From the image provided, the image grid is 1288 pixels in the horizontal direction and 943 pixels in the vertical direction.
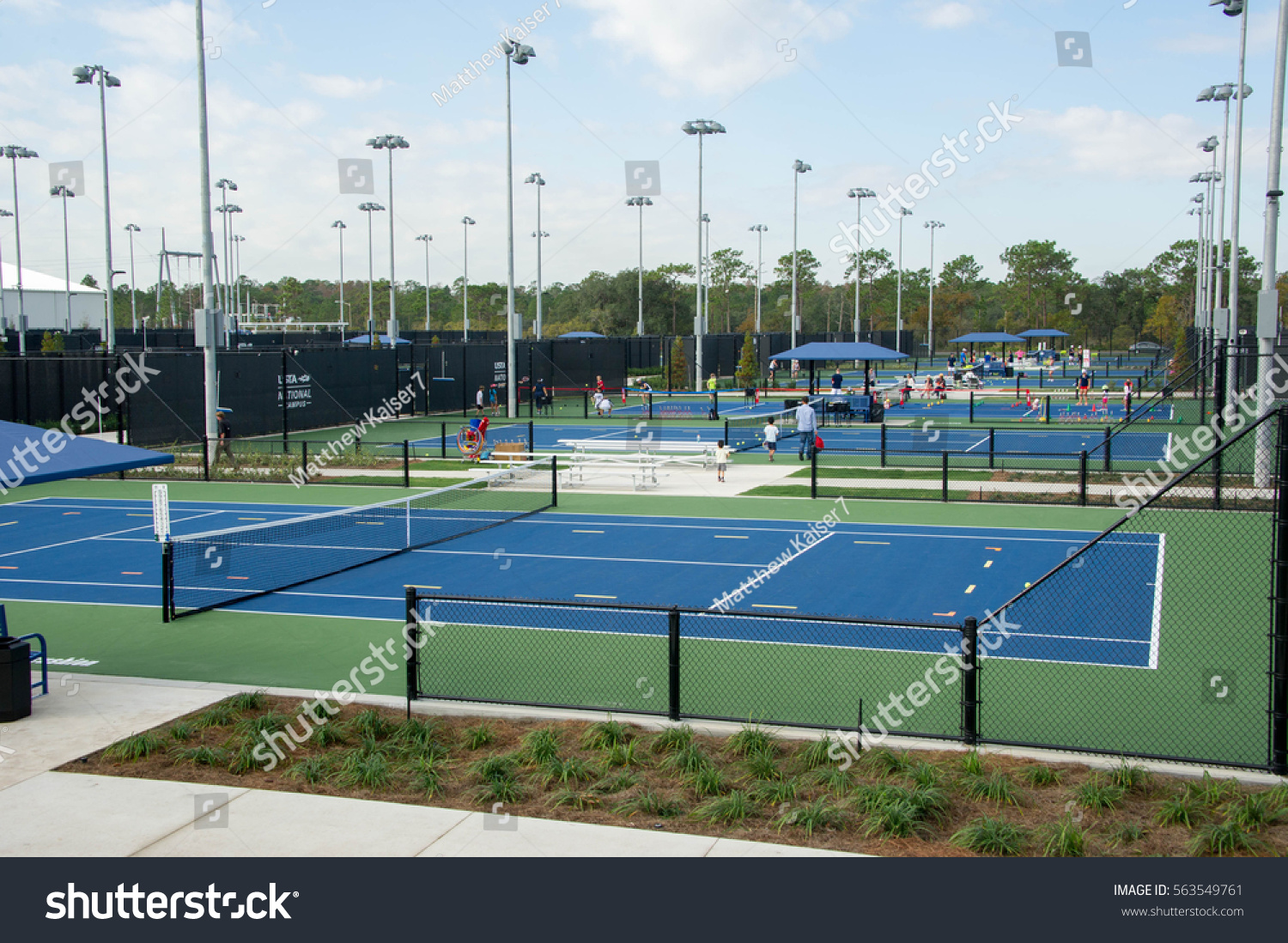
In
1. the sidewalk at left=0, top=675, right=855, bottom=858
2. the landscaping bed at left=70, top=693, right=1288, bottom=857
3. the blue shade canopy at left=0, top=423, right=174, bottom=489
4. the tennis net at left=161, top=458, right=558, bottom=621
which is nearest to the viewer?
the sidewalk at left=0, top=675, right=855, bottom=858

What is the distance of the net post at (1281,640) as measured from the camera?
8617mm

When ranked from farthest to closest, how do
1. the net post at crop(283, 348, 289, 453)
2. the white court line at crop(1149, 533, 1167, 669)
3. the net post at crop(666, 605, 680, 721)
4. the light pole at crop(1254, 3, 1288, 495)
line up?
the net post at crop(283, 348, 289, 453), the light pole at crop(1254, 3, 1288, 495), the white court line at crop(1149, 533, 1167, 669), the net post at crop(666, 605, 680, 721)

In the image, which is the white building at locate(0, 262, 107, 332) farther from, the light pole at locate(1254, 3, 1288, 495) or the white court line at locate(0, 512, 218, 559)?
the light pole at locate(1254, 3, 1288, 495)

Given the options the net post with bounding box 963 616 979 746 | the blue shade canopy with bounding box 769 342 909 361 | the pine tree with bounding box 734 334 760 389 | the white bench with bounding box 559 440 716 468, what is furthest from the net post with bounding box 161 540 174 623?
the pine tree with bounding box 734 334 760 389

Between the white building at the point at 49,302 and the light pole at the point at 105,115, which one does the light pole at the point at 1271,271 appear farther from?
the white building at the point at 49,302

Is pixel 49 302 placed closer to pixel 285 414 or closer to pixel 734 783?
pixel 285 414

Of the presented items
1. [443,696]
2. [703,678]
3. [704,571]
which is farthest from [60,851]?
[704,571]

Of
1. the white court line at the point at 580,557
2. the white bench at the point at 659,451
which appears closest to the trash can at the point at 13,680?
the white court line at the point at 580,557

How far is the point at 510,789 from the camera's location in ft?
27.5

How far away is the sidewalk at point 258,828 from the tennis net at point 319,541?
5995 millimetres

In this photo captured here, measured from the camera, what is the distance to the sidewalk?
740 centimetres

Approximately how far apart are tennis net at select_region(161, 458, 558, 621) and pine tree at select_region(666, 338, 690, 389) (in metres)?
40.3

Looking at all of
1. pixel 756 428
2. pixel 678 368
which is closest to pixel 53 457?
pixel 756 428

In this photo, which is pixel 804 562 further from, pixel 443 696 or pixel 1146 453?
pixel 1146 453
